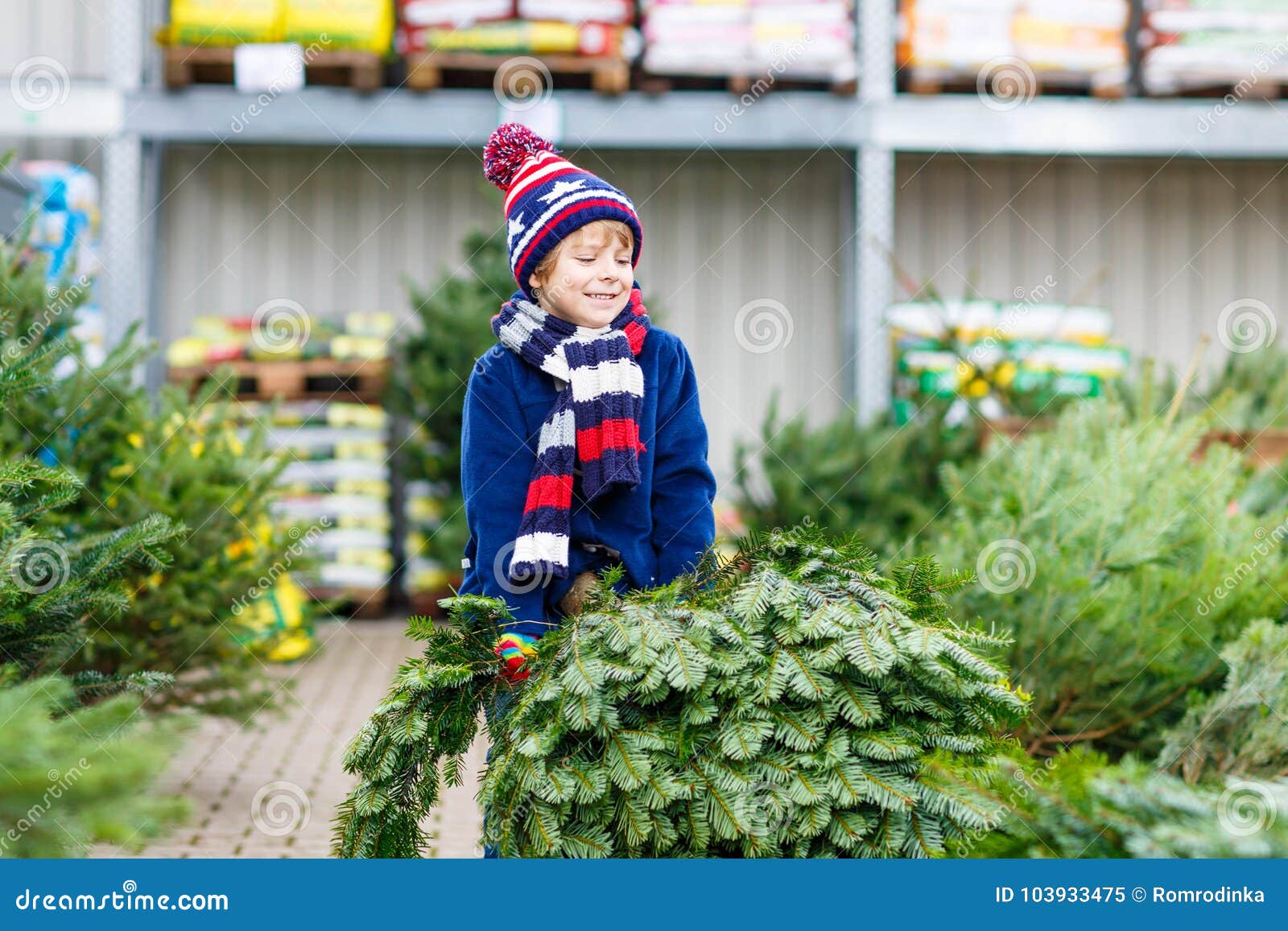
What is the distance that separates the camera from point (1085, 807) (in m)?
1.33

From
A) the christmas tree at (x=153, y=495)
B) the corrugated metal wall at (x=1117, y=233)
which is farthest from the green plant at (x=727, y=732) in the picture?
the corrugated metal wall at (x=1117, y=233)

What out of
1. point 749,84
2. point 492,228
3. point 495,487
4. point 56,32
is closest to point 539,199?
point 495,487

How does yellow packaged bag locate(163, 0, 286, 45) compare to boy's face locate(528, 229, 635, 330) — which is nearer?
boy's face locate(528, 229, 635, 330)

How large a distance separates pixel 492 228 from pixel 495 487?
6339mm

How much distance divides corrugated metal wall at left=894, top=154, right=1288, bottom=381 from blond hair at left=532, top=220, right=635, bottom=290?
670 centimetres

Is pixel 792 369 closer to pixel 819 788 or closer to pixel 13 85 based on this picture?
pixel 13 85

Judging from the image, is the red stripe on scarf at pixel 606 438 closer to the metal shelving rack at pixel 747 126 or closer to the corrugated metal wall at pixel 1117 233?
the metal shelving rack at pixel 747 126

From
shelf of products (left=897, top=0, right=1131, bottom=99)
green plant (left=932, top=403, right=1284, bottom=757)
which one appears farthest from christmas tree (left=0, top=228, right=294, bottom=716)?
shelf of products (left=897, top=0, right=1131, bottom=99)

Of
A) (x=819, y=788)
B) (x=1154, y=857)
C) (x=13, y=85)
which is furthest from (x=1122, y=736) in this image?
(x=13, y=85)

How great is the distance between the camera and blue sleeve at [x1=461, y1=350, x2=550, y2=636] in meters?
2.20

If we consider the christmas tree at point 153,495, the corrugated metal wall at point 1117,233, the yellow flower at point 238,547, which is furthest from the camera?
the corrugated metal wall at point 1117,233

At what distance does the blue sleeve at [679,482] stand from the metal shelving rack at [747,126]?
5039mm

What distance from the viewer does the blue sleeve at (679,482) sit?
2.34 meters

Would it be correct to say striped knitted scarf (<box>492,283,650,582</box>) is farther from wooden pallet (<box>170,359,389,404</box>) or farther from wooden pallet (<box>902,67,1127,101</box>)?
wooden pallet (<box>902,67,1127,101</box>)
